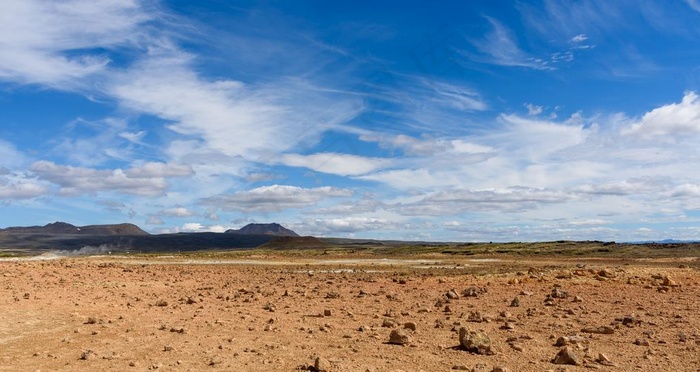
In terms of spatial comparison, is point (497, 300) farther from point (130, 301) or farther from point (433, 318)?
point (130, 301)

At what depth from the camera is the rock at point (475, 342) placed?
1108 centimetres

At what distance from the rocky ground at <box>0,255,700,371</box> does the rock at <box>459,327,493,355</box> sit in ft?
0.07

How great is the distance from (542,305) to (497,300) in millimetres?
1742

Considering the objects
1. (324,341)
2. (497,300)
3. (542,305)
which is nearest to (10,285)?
(324,341)

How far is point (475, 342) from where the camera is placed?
1117 centimetres

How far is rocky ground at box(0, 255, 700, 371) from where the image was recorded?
1048 centimetres

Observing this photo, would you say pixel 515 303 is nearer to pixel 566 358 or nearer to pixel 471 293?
pixel 471 293

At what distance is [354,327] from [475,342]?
3.90 metres

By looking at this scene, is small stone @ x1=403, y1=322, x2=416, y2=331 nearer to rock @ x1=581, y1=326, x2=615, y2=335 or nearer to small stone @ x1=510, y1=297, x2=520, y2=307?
rock @ x1=581, y1=326, x2=615, y2=335

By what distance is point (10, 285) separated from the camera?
890 inches

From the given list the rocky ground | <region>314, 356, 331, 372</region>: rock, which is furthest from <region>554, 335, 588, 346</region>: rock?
<region>314, 356, 331, 372</region>: rock

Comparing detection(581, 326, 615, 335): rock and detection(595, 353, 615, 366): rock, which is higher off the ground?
detection(581, 326, 615, 335): rock

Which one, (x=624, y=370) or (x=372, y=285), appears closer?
(x=624, y=370)

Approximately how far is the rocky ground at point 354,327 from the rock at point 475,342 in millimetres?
21
